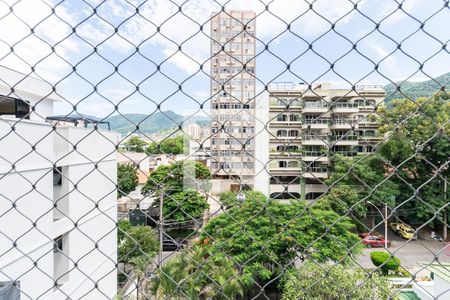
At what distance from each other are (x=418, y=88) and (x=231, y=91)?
1.48 ft

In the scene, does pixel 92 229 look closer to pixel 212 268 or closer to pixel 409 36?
pixel 212 268

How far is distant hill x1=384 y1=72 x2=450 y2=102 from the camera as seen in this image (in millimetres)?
614

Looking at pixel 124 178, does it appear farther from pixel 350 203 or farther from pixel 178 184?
pixel 350 203

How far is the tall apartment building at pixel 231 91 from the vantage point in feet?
2.30

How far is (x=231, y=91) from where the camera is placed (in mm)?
762

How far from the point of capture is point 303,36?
653 mm

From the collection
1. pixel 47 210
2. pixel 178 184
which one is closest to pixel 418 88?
pixel 178 184

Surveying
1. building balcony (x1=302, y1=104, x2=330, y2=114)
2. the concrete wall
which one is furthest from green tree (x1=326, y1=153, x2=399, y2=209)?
the concrete wall

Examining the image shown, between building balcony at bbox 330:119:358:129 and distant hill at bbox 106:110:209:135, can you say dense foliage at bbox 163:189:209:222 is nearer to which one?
distant hill at bbox 106:110:209:135

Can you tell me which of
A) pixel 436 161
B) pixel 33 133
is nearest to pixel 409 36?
pixel 436 161

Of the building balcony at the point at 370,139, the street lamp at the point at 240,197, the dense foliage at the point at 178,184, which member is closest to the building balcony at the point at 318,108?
the building balcony at the point at 370,139

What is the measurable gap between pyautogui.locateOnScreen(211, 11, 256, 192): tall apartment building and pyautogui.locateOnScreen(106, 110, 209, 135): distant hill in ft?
0.33

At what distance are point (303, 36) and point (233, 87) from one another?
21 centimetres

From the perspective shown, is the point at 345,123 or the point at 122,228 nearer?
the point at 345,123
